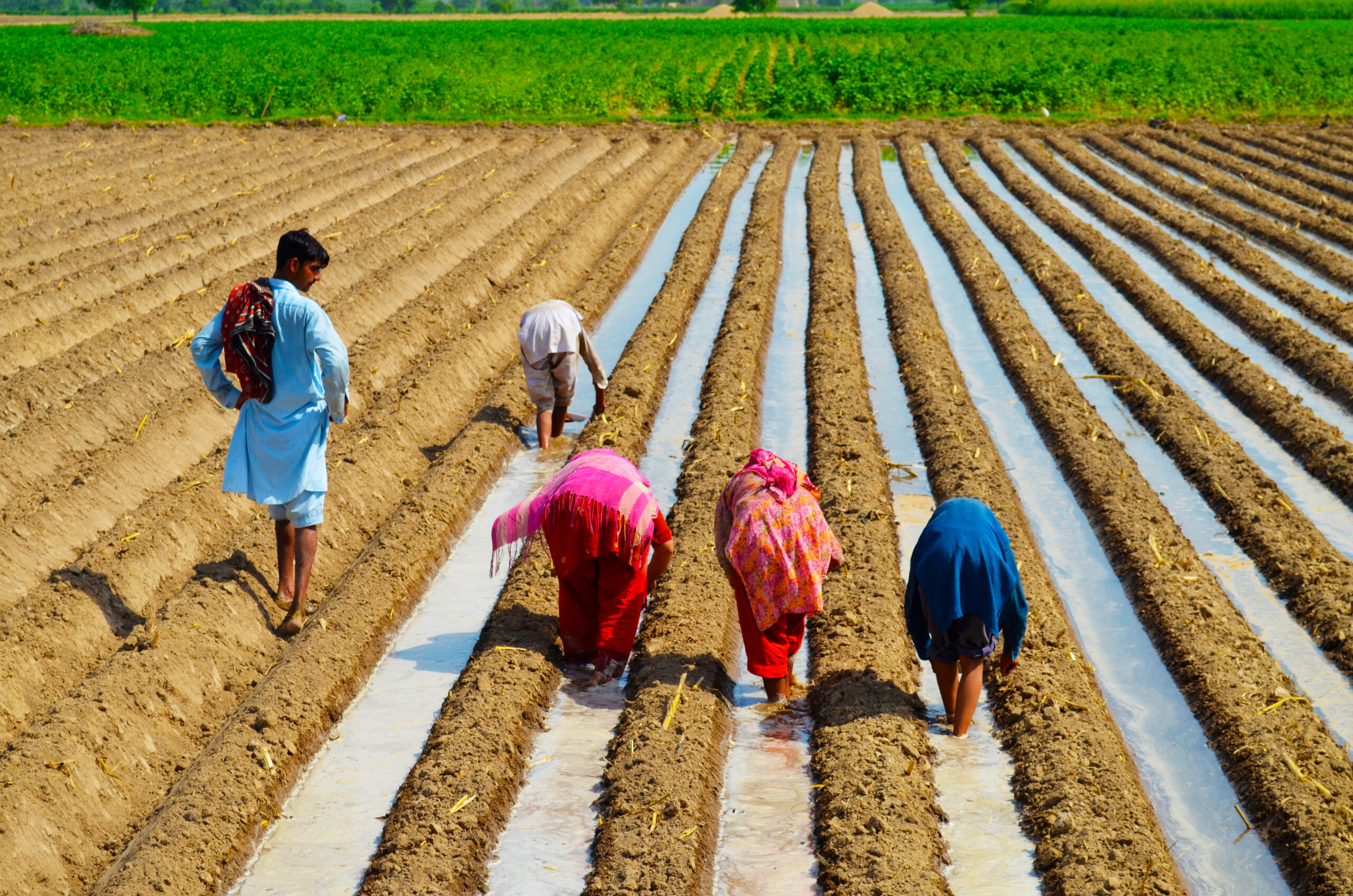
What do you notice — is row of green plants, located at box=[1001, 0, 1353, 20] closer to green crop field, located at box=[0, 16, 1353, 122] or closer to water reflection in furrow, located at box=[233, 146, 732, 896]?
green crop field, located at box=[0, 16, 1353, 122]

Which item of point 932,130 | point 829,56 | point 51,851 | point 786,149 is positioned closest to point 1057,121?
point 932,130

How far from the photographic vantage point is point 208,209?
14.2 metres

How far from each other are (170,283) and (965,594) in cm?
915

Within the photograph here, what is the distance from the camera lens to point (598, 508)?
452cm

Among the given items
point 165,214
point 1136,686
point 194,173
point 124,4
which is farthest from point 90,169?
point 124,4

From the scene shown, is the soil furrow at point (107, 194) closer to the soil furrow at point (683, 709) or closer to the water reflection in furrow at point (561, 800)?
the soil furrow at point (683, 709)

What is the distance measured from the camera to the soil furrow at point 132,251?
32.2ft

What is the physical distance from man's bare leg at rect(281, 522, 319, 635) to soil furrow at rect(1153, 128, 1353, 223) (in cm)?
1409

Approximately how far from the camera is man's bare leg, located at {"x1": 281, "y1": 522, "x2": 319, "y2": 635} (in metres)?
5.10

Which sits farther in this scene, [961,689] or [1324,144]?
[1324,144]

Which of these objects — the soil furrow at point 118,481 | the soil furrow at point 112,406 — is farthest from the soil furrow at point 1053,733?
the soil furrow at point 112,406

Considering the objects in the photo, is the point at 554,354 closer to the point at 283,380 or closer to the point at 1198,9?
the point at 283,380

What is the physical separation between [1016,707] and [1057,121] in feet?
72.8

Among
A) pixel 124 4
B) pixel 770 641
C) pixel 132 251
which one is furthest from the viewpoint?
pixel 124 4
